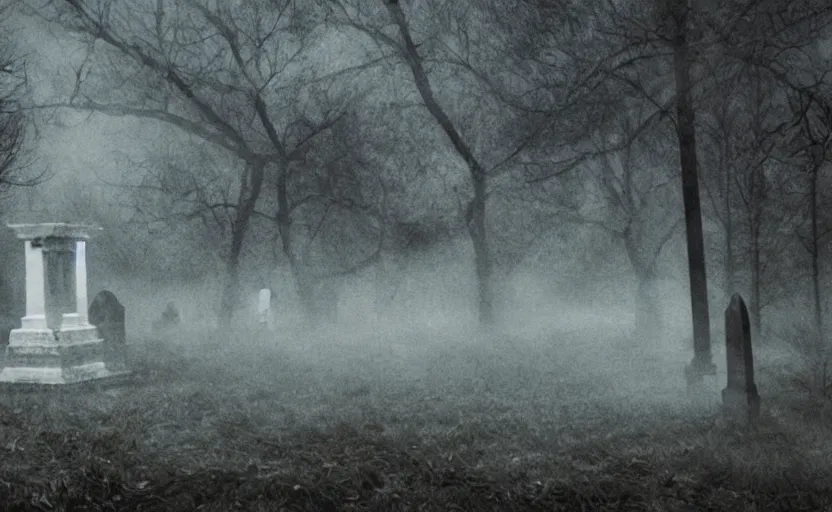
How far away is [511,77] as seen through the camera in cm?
2211

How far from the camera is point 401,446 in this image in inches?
328

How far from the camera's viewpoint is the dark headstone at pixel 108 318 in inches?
545

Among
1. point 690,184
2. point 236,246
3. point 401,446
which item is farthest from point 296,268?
point 401,446

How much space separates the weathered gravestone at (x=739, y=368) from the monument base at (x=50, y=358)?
8.60 m

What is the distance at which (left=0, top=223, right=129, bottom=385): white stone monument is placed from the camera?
39.0ft

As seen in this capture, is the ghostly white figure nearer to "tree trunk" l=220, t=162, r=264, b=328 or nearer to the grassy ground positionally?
"tree trunk" l=220, t=162, r=264, b=328

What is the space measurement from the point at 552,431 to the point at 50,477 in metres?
5.06

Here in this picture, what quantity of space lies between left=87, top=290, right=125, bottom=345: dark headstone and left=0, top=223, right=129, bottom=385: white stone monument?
1331 millimetres

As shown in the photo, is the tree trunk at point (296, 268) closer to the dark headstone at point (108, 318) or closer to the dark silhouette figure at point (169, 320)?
the dark silhouette figure at point (169, 320)

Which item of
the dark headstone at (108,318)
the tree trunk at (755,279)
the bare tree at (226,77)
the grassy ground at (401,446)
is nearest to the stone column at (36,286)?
A: the grassy ground at (401,446)

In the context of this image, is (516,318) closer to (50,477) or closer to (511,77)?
(511,77)

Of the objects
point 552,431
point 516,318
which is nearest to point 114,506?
point 552,431

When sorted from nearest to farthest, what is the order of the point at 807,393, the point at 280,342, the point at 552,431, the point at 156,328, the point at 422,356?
the point at 552,431 → the point at 807,393 → the point at 422,356 → the point at 280,342 → the point at 156,328

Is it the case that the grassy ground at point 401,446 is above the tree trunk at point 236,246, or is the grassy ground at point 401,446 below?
below
